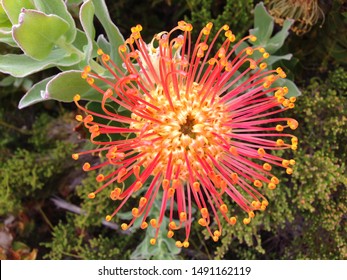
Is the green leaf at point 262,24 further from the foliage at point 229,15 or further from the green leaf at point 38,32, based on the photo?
the green leaf at point 38,32

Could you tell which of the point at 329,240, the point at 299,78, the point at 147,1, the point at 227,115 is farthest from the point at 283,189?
the point at 147,1

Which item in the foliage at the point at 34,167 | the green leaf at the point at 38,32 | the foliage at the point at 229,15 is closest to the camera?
the green leaf at the point at 38,32

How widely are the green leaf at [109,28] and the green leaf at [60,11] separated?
3.0 inches

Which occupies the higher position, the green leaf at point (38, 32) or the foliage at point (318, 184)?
the green leaf at point (38, 32)

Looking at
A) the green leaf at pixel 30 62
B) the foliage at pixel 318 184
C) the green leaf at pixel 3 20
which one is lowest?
the foliage at pixel 318 184

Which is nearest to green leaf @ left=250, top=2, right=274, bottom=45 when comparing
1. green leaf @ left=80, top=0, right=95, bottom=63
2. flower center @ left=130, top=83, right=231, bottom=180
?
flower center @ left=130, top=83, right=231, bottom=180

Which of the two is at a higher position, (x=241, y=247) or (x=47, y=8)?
(x=47, y=8)

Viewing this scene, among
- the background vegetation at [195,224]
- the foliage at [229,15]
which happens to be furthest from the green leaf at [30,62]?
the foliage at [229,15]

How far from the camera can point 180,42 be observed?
787 millimetres

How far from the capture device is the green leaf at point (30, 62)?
2.45ft

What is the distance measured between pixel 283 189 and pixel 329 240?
17 cm

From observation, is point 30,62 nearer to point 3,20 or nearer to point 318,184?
point 3,20

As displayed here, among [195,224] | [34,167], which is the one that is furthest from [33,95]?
[195,224]
